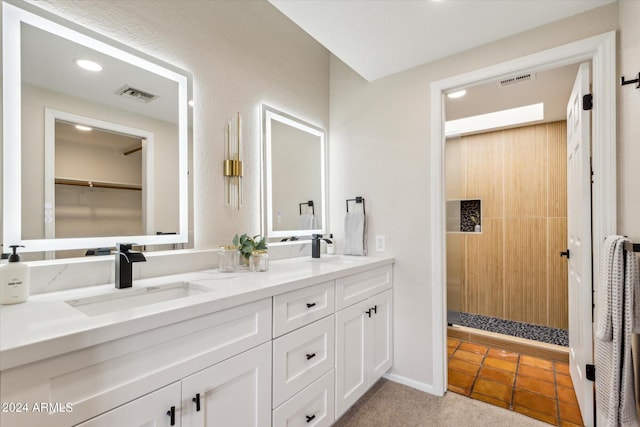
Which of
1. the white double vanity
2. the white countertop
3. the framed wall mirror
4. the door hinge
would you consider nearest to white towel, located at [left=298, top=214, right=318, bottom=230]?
the framed wall mirror

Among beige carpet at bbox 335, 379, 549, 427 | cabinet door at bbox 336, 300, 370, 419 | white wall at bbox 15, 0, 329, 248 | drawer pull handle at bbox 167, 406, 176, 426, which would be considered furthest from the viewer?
beige carpet at bbox 335, 379, 549, 427

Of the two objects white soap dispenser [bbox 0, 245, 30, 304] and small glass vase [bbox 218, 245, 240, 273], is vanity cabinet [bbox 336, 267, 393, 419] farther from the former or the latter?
white soap dispenser [bbox 0, 245, 30, 304]

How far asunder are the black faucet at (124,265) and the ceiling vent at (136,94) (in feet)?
2.41

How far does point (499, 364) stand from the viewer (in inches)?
99.5

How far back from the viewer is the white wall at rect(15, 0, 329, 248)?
1420mm

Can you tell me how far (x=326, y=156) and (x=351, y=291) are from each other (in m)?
1.31

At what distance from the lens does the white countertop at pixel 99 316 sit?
0.67 m

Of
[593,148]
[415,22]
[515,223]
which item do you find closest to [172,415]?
[415,22]

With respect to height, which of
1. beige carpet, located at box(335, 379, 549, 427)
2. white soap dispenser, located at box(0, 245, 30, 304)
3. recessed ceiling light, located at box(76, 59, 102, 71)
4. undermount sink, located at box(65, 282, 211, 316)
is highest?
recessed ceiling light, located at box(76, 59, 102, 71)

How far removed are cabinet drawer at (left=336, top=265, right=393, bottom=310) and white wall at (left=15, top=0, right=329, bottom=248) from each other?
0.69 metres

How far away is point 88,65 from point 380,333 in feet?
7.26

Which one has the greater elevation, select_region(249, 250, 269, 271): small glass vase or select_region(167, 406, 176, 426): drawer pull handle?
select_region(249, 250, 269, 271): small glass vase

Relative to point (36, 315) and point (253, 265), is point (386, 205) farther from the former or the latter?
point (36, 315)

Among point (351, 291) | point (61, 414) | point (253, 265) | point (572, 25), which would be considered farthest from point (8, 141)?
point (572, 25)
